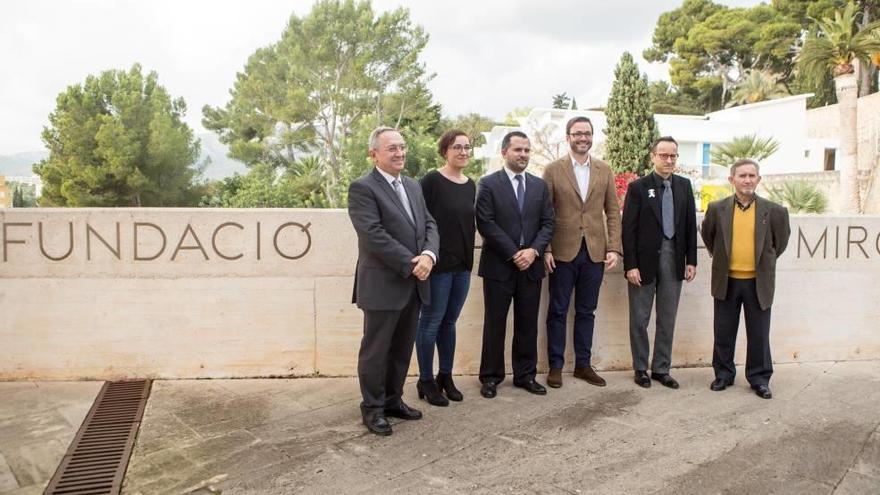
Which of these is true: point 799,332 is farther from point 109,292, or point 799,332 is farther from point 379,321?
point 109,292

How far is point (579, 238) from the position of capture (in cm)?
473

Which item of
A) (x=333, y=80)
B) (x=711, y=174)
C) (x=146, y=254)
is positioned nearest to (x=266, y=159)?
(x=333, y=80)

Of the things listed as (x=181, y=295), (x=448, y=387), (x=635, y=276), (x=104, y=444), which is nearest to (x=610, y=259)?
(x=635, y=276)

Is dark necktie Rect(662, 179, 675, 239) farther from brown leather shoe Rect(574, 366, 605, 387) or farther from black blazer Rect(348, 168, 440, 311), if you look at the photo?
black blazer Rect(348, 168, 440, 311)

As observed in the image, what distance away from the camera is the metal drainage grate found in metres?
3.17

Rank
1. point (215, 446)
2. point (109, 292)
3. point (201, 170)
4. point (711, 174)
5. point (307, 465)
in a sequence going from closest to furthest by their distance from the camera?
point (307, 465), point (215, 446), point (109, 292), point (711, 174), point (201, 170)

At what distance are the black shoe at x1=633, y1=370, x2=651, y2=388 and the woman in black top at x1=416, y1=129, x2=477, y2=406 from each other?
54.0 inches

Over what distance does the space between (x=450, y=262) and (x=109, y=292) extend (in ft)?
7.84

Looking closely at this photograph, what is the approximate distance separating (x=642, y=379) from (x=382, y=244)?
7.57 feet

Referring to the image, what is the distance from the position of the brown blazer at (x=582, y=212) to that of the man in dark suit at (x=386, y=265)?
1.12 meters

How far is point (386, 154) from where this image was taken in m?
3.92

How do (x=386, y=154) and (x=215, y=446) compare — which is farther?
(x=386, y=154)

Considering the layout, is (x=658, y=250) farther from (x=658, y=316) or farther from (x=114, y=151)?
(x=114, y=151)

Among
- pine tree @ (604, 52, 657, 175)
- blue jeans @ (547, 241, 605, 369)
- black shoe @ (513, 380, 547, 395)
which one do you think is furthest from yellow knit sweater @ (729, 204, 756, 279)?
pine tree @ (604, 52, 657, 175)
